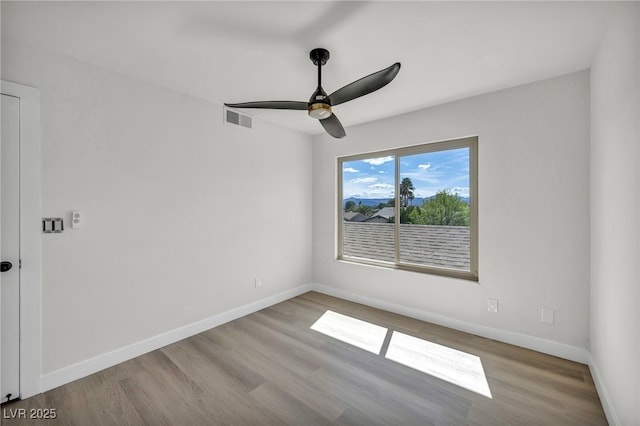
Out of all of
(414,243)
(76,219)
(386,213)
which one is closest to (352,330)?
(414,243)

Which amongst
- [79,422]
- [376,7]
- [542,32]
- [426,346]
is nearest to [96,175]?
[79,422]

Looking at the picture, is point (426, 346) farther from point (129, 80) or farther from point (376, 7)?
point (129, 80)

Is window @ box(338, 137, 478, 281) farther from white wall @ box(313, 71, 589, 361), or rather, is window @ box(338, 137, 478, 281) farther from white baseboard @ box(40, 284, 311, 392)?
white baseboard @ box(40, 284, 311, 392)

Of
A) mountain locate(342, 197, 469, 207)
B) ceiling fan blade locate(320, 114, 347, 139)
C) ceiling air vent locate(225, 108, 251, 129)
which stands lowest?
mountain locate(342, 197, 469, 207)

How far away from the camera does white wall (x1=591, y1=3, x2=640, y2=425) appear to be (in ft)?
4.58

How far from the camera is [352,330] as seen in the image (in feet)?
9.73

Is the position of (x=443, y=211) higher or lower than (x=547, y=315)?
higher

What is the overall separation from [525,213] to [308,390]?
2546mm

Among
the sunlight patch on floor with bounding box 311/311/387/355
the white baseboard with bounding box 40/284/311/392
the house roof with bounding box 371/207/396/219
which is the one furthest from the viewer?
the house roof with bounding box 371/207/396/219

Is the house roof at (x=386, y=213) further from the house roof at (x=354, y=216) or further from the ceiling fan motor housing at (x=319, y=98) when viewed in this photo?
the ceiling fan motor housing at (x=319, y=98)

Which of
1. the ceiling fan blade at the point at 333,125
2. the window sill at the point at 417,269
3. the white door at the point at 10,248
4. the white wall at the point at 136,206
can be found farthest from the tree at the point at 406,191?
the white door at the point at 10,248

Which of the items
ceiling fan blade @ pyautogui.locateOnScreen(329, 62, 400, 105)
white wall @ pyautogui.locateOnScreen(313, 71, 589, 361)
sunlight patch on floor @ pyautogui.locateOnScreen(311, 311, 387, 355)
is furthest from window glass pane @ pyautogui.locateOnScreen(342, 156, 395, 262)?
ceiling fan blade @ pyautogui.locateOnScreen(329, 62, 400, 105)

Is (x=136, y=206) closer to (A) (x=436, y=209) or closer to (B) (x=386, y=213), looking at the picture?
(B) (x=386, y=213)

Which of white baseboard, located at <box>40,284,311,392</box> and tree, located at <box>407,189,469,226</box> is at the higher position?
tree, located at <box>407,189,469,226</box>
